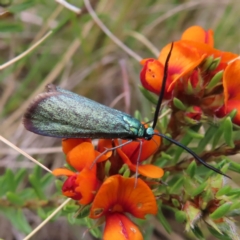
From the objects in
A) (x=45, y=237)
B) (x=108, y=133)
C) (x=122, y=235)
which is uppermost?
(x=108, y=133)

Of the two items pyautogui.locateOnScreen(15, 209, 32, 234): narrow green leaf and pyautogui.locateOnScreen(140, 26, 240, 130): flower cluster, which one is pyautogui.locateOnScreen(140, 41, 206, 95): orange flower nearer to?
pyautogui.locateOnScreen(140, 26, 240, 130): flower cluster

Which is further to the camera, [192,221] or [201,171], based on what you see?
[201,171]

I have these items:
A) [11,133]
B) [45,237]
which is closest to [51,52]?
[11,133]

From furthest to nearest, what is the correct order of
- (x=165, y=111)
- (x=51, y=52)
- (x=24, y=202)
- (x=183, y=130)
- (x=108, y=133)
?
1. (x=51, y=52)
2. (x=24, y=202)
3. (x=165, y=111)
4. (x=183, y=130)
5. (x=108, y=133)

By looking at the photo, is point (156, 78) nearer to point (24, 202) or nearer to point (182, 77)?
point (182, 77)

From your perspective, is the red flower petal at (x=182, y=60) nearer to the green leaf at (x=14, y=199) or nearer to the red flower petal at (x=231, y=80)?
the red flower petal at (x=231, y=80)

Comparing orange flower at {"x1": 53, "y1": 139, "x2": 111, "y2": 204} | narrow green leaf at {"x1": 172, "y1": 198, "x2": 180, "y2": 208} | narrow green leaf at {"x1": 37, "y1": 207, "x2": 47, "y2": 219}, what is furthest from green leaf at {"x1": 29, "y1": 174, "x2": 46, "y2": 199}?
narrow green leaf at {"x1": 172, "y1": 198, "x2": 180, "y2": 208}
